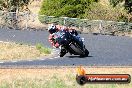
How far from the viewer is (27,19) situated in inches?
1644

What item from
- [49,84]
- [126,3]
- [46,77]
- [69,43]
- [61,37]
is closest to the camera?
[49,84]

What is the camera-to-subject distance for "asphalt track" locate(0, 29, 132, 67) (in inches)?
844

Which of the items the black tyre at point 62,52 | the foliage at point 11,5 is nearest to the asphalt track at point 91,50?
the black tyre at point 62,52

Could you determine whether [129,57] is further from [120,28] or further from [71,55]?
[120,28]

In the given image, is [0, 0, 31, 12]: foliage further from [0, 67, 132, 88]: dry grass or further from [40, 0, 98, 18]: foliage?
[0, 67, 132, 88]: dry grass

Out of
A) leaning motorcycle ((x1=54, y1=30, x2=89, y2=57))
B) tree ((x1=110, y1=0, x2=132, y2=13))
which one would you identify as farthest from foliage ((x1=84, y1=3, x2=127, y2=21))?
leaning motorcycle ((x1=54, y1=30, x2=89, y2=57))

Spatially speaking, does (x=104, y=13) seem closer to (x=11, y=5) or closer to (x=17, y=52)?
(x=11, y=5)

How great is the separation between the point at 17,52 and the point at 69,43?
3.63 m

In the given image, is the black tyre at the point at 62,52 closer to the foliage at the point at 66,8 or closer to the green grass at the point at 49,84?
the green grass at the point at 49,84

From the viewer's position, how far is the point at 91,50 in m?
27.5

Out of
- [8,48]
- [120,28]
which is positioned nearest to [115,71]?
[8,48]

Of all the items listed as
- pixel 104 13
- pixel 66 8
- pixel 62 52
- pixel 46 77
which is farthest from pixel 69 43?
pixel 66 8

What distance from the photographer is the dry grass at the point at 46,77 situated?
16078 mm

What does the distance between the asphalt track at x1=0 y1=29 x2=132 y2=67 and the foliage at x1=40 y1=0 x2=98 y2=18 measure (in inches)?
165
